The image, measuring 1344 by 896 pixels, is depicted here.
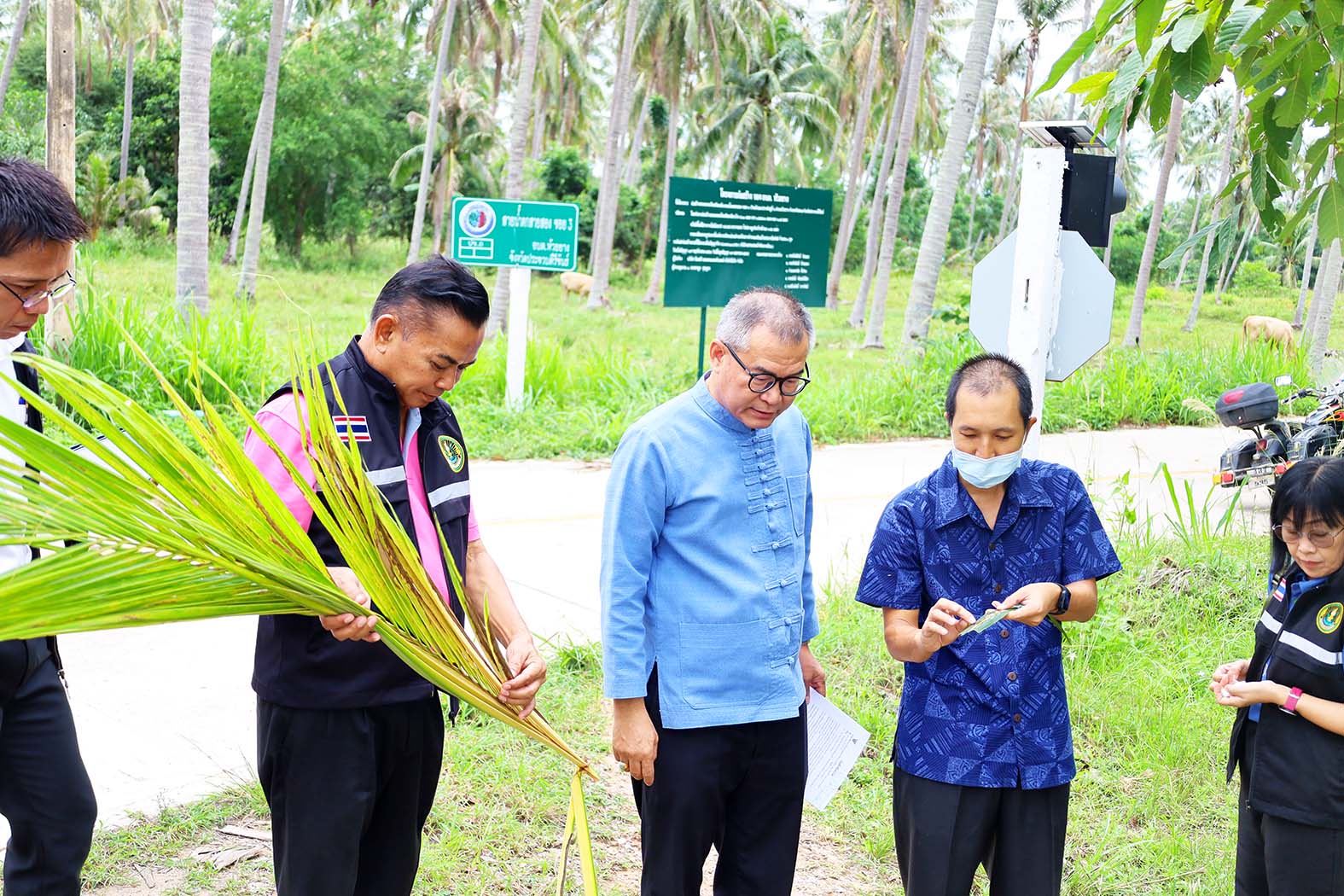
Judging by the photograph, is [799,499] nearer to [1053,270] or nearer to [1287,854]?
[1287,854]

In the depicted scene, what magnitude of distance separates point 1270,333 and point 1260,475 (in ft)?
37.5

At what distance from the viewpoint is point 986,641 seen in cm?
263

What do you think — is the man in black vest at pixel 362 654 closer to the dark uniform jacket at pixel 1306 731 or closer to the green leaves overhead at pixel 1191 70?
the green leaves overhead at pixel 1191 70

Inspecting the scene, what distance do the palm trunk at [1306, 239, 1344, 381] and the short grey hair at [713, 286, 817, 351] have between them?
13.0m

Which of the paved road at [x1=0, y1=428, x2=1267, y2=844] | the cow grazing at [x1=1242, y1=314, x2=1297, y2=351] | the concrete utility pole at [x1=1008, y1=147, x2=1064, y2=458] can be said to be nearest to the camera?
the paved road at [x1=0, y1=428, x2=1267, y2=844]

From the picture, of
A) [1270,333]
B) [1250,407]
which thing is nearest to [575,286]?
→ [1270,333]

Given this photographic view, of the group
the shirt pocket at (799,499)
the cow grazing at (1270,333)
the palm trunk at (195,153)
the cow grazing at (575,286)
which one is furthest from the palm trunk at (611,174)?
the shirt pocket at (799,499)

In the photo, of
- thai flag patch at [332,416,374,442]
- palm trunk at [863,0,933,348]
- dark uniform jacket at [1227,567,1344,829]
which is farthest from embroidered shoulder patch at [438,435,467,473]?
palm trunk at [863,0,933,348]

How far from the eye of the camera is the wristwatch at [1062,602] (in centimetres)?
262

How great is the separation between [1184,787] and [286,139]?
1328 inches

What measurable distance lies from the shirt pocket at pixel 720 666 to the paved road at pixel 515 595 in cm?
201

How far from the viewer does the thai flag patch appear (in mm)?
2244

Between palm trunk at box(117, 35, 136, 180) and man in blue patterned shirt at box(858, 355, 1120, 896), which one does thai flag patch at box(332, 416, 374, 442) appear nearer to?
man in blue patterned shirt at box(858, 355, 1120, 896)

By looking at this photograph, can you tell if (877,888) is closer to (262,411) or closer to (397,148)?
(262,411)
